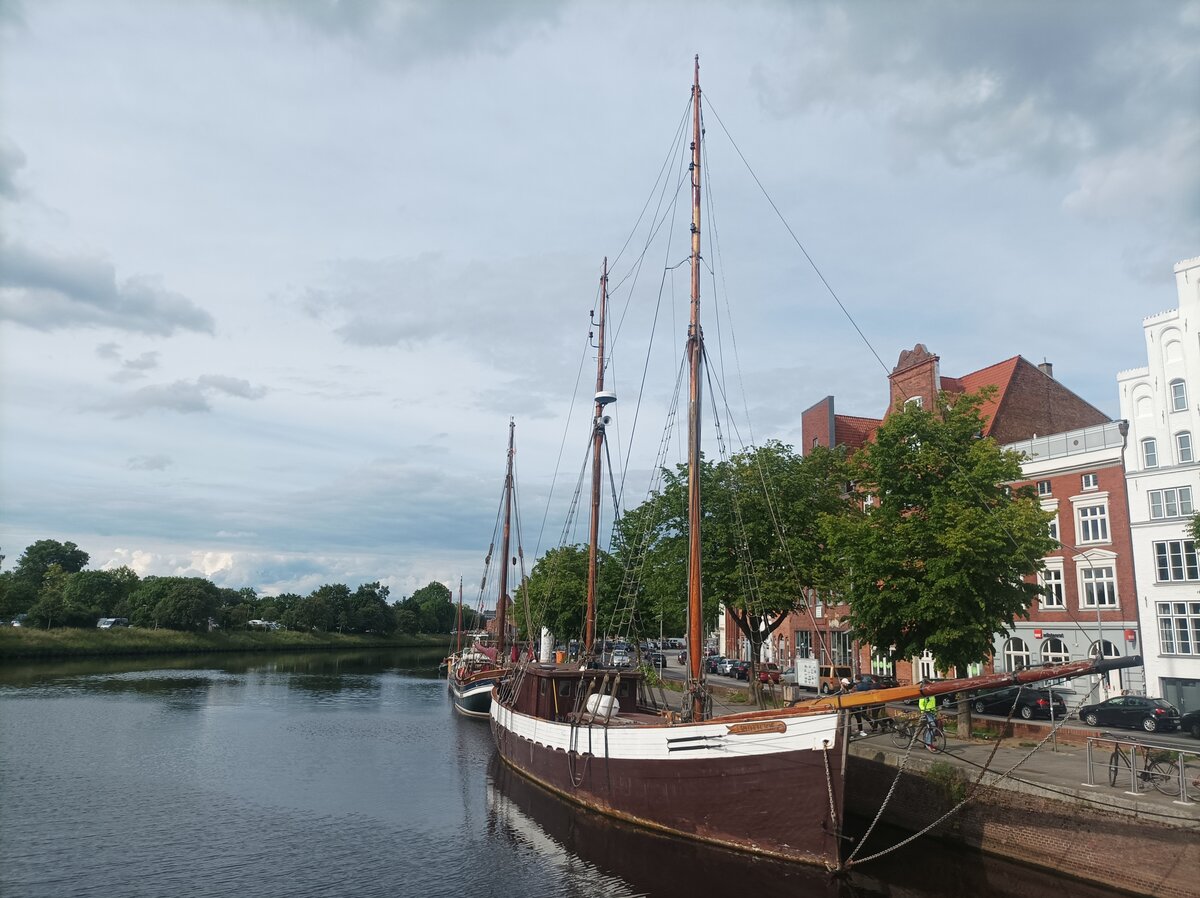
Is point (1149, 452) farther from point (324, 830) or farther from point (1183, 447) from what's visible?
point (324, 830)

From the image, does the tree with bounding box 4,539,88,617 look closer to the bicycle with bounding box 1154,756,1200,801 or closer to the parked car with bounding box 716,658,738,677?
the parked car with bounding box 716,658,738,677

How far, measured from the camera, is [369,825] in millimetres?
23391

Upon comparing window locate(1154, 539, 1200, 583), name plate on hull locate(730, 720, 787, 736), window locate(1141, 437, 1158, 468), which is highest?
window locate(1141, 437, 1158, 468)

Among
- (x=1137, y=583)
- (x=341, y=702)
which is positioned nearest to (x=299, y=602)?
(x=341, y=702)

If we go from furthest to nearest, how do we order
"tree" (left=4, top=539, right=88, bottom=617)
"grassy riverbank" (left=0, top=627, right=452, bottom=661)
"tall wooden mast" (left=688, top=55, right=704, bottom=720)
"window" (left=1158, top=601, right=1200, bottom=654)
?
"tree" (left=4, top=539, right=88, bottom=617) → "grassy riverbank" (left=0, top=627, right=452, bottom=661) → "window" (left=1158, top=601, right=1200, bottom=654) → "tall wooden mast" (left=688, top=55, right=704, bottom=720)

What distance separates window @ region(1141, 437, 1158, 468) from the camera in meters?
36.4

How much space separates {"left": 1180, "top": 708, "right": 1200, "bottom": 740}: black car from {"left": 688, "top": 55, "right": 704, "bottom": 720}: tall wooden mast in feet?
59.4

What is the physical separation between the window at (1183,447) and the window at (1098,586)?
6119mm

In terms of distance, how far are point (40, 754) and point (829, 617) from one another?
45.5 m

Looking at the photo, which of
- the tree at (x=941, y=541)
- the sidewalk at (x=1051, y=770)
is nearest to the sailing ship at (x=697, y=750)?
the sidewalk at (x=1051, y=770)

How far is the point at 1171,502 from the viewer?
3550 centimetres

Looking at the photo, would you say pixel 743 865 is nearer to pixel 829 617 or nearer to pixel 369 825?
pixel 369 825

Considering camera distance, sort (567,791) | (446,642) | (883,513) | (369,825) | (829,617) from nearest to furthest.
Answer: (369,825) → (567,791) → (883,513) → (829,617) → (446,642)

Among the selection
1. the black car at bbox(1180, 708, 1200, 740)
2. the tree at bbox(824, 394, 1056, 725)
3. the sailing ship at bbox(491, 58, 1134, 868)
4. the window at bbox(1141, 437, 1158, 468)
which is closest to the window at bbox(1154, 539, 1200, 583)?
the window at bbox(1141, 437, 1158, 468)
